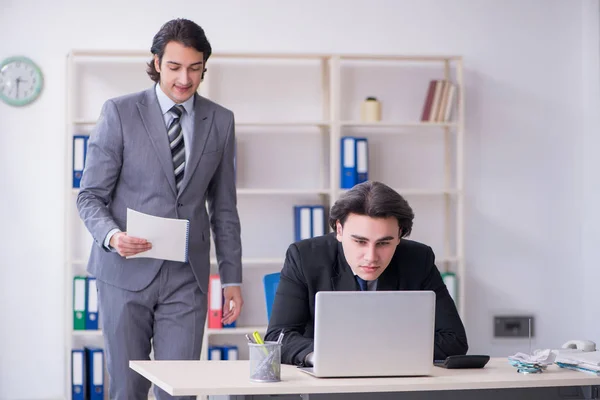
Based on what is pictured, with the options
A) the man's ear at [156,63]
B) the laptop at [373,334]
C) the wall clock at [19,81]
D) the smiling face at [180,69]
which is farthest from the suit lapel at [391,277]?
the wall clock at [19,81]

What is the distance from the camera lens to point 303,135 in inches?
197

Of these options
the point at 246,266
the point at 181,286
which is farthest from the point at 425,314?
the point at 246,266

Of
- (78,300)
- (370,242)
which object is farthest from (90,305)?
(370,242)

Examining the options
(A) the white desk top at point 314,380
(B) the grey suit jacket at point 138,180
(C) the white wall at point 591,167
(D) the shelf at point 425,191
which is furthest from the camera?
(C) the white wall at point 591,167

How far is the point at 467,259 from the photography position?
203 inches

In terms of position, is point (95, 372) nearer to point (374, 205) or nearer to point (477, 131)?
point (477, 131)

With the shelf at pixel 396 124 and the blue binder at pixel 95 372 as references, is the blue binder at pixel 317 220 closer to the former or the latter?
the shelf at pixel 396 124

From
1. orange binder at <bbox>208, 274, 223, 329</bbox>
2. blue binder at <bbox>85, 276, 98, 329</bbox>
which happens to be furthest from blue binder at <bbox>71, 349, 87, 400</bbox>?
orange binder at <bbox>208, 274, 223, 329</bbox>

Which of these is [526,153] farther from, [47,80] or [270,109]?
[47,80]

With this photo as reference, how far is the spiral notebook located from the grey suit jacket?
0.15ft

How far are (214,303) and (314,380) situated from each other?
111 inches

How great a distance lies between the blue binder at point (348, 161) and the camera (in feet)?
15.7

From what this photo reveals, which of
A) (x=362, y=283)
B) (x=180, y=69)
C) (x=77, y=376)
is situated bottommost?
(x=77, y=376)

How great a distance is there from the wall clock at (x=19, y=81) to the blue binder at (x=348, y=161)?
169 cm
